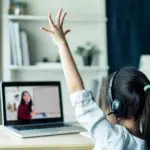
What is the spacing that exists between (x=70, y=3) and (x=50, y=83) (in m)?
1.36

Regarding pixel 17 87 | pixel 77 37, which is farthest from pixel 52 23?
pixel 77 37

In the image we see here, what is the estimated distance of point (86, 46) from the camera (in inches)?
131

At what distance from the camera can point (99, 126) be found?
1.29 metres

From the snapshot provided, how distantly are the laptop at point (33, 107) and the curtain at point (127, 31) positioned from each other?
128 centimetres

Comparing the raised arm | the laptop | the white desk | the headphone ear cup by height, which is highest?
the raised arm

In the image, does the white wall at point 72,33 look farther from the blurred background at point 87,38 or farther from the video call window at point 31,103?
the video call window at point 31,103

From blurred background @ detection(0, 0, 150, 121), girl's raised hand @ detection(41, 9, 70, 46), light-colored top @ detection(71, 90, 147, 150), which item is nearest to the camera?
light-colored top @ detection(71, 90, 147, 150)

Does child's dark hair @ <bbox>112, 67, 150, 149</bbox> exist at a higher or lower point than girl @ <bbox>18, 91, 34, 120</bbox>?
higher

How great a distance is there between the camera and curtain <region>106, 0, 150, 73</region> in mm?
3307

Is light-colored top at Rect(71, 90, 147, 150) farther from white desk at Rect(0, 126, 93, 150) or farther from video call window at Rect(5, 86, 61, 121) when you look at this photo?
Result: video call window at Rect(5, 86, 61, 121)

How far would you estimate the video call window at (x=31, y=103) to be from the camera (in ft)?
6.54

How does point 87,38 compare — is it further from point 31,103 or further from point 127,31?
point 31,103

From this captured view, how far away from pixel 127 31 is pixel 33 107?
61.8 inches

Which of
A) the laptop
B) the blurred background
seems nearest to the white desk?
the laptop
